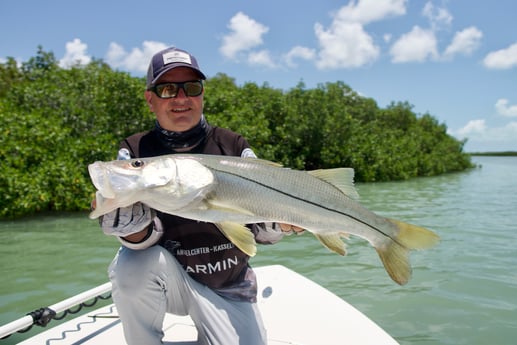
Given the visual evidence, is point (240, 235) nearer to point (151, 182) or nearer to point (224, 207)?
point (224, 207)

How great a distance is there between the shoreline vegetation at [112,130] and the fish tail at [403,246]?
7369 mm

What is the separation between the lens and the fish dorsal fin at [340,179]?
93.7 inches

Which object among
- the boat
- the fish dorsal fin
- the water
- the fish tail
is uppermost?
the fish dorsal fin

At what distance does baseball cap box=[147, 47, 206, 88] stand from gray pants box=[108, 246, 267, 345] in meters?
1.13

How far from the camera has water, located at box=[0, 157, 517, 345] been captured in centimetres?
444

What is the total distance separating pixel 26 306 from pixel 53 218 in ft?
22.3

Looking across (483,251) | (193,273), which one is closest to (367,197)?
(483,251)

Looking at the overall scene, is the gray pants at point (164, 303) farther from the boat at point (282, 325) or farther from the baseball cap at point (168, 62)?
the baseball cap at point (168, 62)

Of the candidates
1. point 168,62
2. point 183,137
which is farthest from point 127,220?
point 168,62

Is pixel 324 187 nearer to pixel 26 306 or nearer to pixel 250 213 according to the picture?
pixel 250 213

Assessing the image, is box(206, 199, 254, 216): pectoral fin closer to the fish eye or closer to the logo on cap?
the fish eye

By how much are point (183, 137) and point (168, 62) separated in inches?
19.9

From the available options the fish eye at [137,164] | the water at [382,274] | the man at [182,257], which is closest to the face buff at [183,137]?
the man at [182,257]

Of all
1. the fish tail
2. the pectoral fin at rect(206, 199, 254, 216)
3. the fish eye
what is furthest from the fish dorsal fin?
the fish eye
